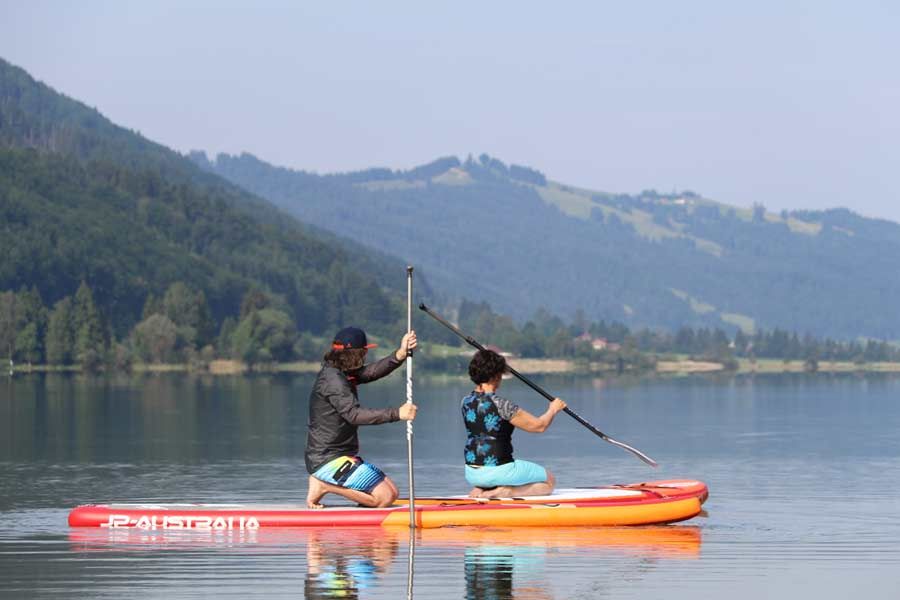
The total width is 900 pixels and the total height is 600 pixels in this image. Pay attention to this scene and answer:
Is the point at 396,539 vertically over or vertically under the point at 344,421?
under

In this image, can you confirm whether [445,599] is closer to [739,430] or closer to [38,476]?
[38,476]

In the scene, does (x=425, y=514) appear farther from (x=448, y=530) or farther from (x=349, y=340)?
(x=349, y=340)

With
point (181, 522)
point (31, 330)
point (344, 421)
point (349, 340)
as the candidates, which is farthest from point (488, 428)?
point (31, 330)

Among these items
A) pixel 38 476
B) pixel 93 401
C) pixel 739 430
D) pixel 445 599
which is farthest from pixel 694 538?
pixel 93 401

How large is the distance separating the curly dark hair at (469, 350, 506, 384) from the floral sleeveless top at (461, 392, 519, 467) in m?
0.28


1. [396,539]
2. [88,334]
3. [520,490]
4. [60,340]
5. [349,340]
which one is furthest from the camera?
[88,334]

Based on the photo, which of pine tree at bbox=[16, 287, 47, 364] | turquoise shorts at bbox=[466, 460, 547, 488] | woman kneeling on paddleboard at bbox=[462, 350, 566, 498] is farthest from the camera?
pine tree at bbox=[16, 287, 47, 364]

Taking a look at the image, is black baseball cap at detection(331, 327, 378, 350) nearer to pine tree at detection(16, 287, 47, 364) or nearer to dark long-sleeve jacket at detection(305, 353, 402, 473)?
dark long-sleeve jacket at detection(305, 353, 402, 473)

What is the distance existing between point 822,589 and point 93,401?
7466 centimetres

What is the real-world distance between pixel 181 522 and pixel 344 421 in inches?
108

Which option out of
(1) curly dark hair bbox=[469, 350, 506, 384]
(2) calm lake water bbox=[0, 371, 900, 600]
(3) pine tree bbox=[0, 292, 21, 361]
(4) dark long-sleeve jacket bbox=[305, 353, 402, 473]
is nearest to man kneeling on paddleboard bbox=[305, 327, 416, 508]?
(4) dark long-sleeve jacket bbox=[305, 353, 402, 473]

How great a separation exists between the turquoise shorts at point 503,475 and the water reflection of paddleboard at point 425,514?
273 millimetres

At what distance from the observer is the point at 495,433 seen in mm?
23156

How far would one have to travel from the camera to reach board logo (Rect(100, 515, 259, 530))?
75.9 feet
